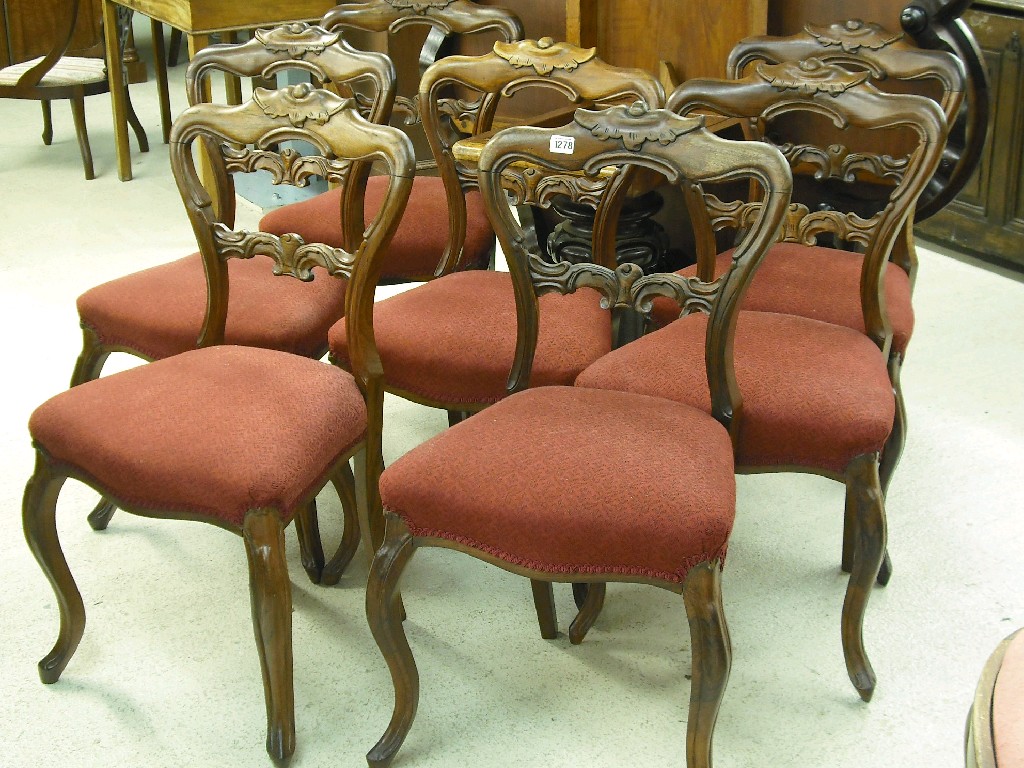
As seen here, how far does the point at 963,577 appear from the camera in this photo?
7.75 ft

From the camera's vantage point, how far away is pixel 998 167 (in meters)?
3.86

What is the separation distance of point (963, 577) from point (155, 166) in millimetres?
4147

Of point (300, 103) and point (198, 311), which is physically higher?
point (300, 103)

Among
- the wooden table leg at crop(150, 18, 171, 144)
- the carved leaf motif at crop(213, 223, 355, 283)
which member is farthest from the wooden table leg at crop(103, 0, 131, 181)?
the carved leaf motif at crop(213, 223, 355, 283)

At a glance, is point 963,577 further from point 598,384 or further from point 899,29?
point 899,29

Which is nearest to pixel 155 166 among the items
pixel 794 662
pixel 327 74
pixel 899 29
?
pixel 327 74

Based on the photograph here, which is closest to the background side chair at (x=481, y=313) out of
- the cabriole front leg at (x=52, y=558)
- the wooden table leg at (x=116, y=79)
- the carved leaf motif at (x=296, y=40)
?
the carved leaf motif at (x=296, y=40)

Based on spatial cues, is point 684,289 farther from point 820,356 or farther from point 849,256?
point 849,256

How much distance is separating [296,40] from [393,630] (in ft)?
4.51

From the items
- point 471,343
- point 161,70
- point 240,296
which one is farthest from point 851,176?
point 161,70

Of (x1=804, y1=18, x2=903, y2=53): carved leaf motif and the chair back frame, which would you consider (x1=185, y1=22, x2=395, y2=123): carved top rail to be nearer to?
the chair back frame

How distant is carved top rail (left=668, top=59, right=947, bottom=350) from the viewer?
2.09m

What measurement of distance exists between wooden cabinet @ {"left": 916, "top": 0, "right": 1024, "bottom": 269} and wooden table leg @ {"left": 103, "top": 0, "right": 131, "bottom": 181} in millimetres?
3230

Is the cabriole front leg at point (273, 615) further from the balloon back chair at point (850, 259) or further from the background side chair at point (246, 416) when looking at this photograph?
the balloon back chair at point (850, 259)
